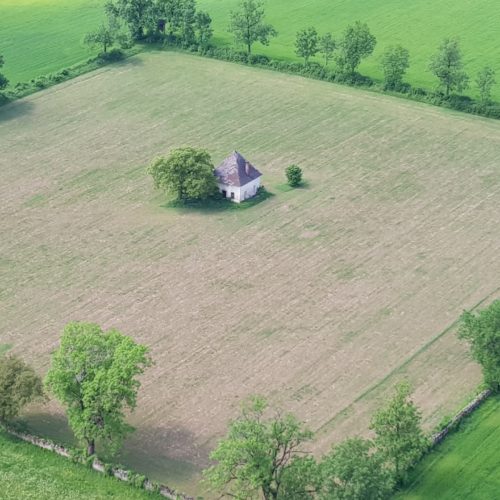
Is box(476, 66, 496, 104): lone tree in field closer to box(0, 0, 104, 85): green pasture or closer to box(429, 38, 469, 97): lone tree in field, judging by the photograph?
box(429, 38, 469, 97): lone tree in field

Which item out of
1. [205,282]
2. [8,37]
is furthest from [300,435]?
[8,37]

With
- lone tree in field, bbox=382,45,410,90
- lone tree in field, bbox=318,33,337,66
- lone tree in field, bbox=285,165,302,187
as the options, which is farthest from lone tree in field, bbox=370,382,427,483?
lone tree in field, bbox=318,33,337,66

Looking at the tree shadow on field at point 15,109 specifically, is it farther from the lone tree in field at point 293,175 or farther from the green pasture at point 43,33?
the lone tree in field at point 293,175

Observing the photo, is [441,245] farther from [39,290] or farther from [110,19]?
[110,19]

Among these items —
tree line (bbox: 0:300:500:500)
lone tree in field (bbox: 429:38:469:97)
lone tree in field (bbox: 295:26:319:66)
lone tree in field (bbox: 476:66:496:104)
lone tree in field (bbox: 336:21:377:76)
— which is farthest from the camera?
lone tree in field (bbox: 295:26:319:66)

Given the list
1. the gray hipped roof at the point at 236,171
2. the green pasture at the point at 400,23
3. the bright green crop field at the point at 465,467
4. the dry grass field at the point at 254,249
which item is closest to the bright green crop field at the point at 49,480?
the dry grass field at the point at 254,249

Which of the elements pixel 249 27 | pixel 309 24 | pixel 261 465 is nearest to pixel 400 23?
pixel 309 24
